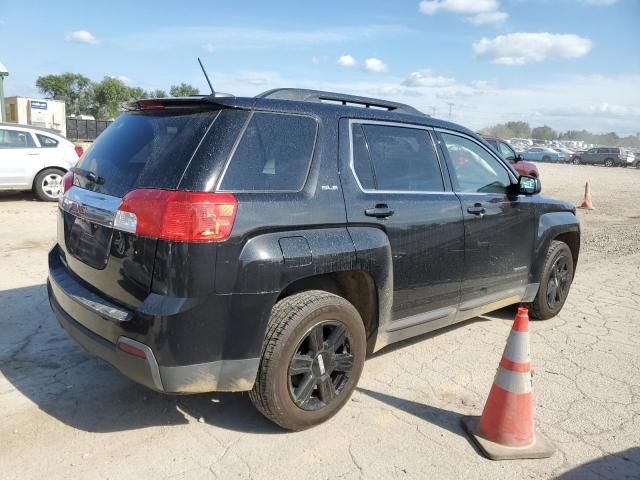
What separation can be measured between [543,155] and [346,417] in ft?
168

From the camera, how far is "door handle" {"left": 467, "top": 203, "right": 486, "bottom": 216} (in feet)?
13.2

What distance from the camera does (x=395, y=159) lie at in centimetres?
363

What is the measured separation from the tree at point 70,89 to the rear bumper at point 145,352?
82.2m

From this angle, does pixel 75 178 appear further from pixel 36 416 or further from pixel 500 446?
pixel 500 446

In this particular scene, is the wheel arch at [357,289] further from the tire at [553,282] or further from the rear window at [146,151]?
the tire at [553,282]

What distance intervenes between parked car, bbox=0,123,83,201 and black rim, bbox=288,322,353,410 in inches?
362

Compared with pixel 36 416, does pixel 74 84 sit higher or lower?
higher

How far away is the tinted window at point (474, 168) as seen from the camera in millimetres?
4145

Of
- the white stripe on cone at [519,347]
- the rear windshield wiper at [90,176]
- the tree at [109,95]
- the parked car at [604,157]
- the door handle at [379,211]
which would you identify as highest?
the tree at [109,95]

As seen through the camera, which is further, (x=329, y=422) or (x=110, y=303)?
(x=329, y=422)

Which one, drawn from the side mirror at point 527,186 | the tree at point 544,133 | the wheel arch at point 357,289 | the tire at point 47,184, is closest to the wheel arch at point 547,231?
the side mirror at point 527,186

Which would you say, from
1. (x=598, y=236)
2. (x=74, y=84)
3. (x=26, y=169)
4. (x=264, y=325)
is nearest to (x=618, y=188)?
(x=598, y=236)

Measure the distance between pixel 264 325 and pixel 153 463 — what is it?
91 centimetres

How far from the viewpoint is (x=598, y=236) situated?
10242 mm
